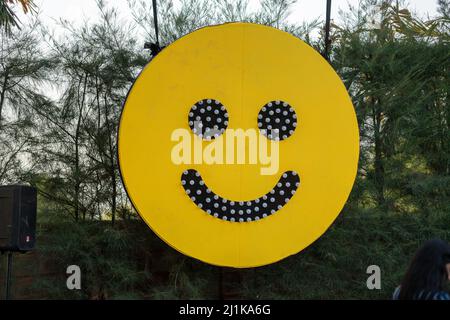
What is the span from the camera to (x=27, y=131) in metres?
5.83

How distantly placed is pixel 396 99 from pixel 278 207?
1.79 metres

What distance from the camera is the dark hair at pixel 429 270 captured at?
7.82 feet

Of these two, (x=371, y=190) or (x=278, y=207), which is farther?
(x=371, y=190)

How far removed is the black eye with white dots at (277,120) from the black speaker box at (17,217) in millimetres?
1703

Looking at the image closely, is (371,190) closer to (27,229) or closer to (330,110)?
(330,110)

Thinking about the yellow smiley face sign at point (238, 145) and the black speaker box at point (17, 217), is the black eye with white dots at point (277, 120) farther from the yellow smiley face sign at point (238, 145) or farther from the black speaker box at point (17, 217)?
the black speaker box at point (17, 217)

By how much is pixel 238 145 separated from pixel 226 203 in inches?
15.3

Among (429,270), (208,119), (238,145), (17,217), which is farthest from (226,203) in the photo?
(429,270)

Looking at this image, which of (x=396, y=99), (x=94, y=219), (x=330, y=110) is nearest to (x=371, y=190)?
(x=396, y=99)

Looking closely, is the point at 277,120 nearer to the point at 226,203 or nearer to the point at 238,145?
the point at 238,145

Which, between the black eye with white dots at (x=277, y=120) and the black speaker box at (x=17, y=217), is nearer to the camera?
the black eye with white dots at (x=277, y=120)

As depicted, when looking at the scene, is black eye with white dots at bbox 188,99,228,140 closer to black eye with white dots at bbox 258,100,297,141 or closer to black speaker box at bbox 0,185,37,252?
black eye with white dots at bbox 258,100,297,141

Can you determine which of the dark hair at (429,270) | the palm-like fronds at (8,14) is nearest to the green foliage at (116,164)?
the palm-like fronds at (8,14)

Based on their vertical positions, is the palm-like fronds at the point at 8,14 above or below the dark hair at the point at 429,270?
above
